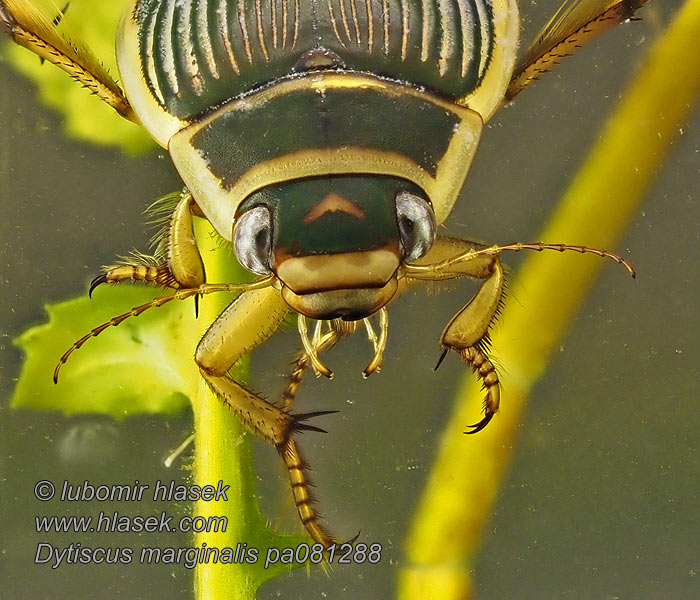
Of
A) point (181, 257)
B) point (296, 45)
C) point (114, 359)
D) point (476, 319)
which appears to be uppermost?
point (296, 45)

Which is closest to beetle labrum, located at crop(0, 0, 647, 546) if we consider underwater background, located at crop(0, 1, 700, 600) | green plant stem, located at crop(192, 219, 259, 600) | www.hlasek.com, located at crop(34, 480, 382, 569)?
green plant stem, located at crop(192, 219, 259, 600)

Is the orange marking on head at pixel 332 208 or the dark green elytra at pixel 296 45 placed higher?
the dark green elytra at pixel 296 45

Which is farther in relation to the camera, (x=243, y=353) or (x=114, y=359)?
(x=114, y=359)

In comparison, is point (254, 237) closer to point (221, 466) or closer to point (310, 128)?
point (310, 128)

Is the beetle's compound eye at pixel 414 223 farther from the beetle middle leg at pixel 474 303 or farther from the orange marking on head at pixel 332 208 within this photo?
the beetle middle leg at pixel 474 303

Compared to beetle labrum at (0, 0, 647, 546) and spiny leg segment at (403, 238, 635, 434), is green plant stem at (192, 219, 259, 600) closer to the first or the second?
beetle labrum at (0, 0, 647, 546)

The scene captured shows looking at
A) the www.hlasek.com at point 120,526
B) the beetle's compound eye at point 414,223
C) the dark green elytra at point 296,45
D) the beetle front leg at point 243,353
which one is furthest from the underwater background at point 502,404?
the beetle's compound eye at point 414,223

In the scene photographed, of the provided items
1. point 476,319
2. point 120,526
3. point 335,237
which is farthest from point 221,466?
point 335,237

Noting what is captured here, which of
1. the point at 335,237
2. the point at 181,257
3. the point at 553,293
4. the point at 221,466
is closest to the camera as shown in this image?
the point at 335,237
